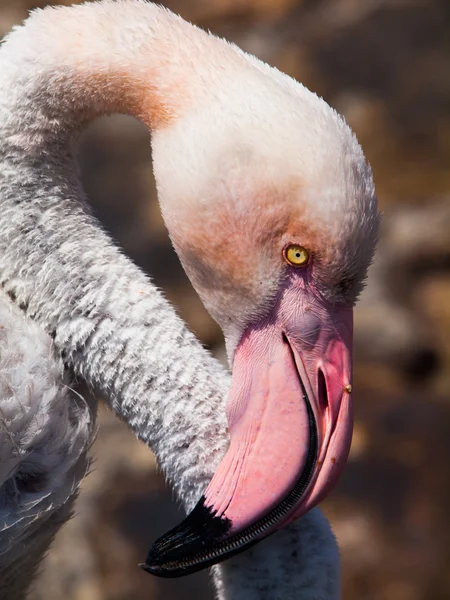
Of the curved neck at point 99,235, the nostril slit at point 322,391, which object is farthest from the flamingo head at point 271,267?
the curved neck at point 99,235

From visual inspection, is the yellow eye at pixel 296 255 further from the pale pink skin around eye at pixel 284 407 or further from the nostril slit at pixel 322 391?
the nostril slit at pixel 322 391

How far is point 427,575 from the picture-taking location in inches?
130

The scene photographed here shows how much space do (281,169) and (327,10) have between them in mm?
5620

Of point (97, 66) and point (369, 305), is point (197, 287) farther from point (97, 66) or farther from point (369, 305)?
point (369, 305)

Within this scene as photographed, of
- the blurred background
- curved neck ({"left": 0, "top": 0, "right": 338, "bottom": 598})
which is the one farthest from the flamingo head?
the blurred background

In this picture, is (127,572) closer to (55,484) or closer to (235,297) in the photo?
(55,484)

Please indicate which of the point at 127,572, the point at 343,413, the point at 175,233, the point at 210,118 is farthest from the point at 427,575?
the point at 210,118

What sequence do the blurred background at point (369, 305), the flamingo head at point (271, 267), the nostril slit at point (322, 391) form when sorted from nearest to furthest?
the flamingo head at point (271, 267), the nostril slit at point (322, 391), the blurred background at point (369, 305)

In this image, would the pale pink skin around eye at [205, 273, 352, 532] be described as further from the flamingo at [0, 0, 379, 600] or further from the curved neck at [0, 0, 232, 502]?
the curved neck at [0, 0, 232, 502]

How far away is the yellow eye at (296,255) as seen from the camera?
1.76 meters

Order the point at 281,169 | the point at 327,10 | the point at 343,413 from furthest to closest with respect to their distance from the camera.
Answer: the point at 327,10, the point at 343,413, the point at 281,169

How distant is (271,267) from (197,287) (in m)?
0.23

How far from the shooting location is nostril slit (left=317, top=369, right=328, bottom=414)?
71.9 inches

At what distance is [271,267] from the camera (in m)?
1.79
